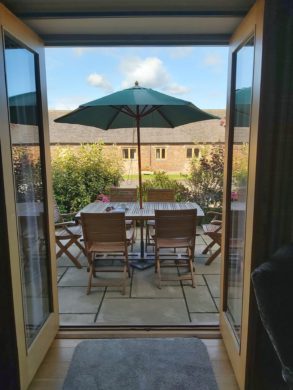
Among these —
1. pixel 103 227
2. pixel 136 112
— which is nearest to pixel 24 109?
pixel 103 227

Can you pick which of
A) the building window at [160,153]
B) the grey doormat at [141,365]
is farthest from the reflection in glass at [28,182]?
the building window at [160,153]

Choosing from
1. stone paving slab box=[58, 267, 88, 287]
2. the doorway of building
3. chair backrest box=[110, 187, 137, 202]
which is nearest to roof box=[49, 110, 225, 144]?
the doorway of building

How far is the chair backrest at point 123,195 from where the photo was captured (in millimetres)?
5078

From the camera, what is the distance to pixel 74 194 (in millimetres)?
6402

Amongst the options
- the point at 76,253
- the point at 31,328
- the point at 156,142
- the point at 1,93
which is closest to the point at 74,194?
the point at 76,253

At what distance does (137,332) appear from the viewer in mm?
2611

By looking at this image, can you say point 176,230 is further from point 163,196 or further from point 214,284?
point 163,196

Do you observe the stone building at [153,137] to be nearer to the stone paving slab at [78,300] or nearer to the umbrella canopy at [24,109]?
the stone paving slab at [78,300]

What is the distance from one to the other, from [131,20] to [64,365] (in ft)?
8.14

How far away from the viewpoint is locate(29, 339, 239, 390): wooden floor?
2.03 meters

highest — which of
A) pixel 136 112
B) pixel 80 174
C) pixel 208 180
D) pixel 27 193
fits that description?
pixel 136 112

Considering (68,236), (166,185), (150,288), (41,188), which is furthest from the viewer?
(166,185)

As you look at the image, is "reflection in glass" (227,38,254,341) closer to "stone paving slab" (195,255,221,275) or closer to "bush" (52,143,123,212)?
"stone paving slab" (195,255,221,275)

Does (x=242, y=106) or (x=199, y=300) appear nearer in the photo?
(x=242, y=106)
